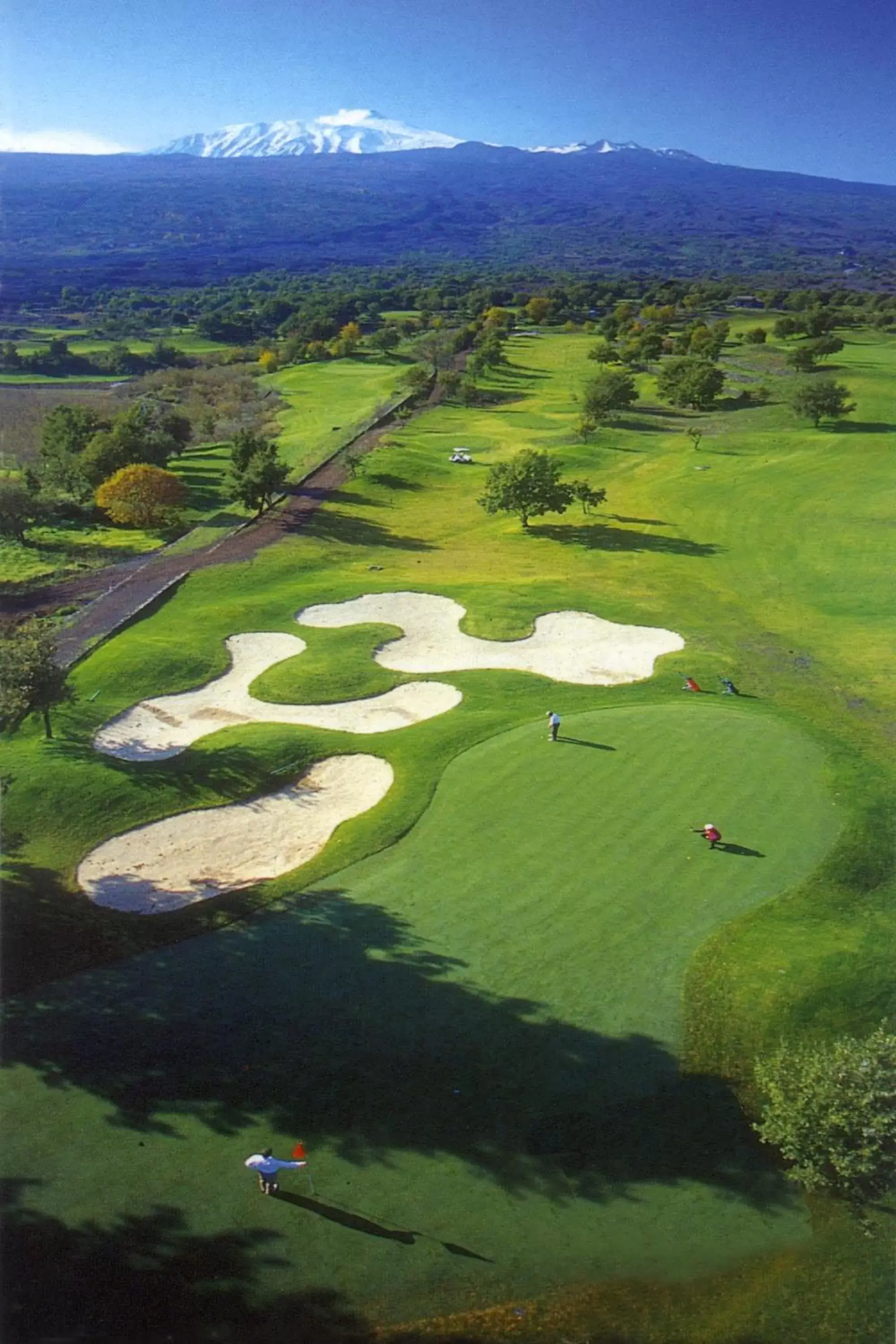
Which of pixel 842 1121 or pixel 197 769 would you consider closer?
pixel 842 1121

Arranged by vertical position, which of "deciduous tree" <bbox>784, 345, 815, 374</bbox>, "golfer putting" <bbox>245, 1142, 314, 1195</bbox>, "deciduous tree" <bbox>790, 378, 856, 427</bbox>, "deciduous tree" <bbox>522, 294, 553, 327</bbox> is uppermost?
"deciduous tree" <bbox>522, 294, 553, 327</bbox>

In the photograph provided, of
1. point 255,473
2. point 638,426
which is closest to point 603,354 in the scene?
point 638,426

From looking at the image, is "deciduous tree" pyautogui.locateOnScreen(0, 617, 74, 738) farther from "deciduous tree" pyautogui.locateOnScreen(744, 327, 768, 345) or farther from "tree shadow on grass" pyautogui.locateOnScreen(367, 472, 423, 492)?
"deciduous tree" pyautogui.locateOnScreen(744, 327, 768, 345)

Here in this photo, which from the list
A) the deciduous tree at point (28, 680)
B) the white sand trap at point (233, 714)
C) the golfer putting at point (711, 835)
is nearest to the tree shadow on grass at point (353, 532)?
the white sand trap at point (233, 714)

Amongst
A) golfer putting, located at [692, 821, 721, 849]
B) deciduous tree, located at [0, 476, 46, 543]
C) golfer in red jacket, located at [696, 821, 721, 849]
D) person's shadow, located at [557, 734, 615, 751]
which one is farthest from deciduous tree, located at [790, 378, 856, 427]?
golfer in red jacket, located at [696, 821, 721, 849]

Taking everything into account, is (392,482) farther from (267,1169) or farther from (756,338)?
(756,338)

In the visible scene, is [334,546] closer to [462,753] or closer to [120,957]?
[462,753]
